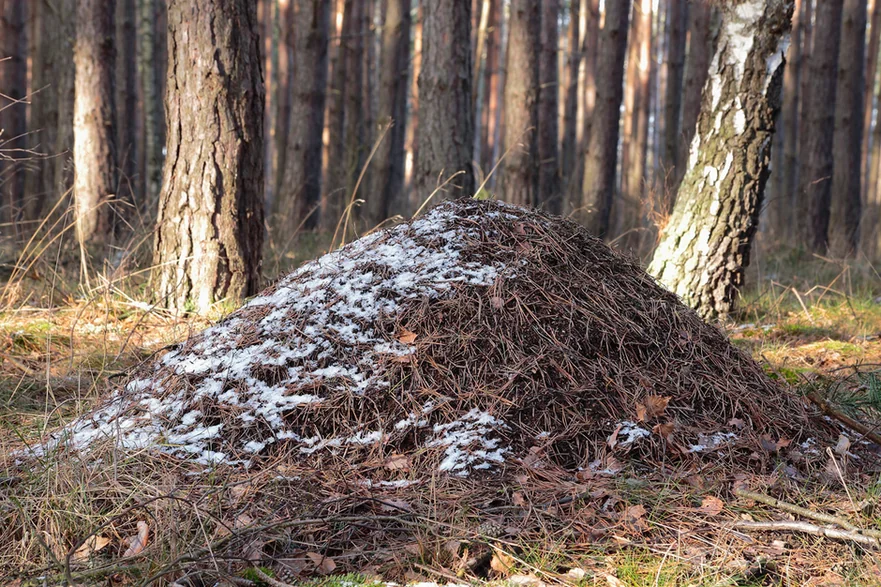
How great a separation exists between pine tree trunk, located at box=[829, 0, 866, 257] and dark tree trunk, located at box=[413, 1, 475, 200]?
5828mm

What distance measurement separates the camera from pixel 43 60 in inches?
488

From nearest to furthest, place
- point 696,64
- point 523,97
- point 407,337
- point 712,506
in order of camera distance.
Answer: point 712,506
point 407,337
point 523,97
point 696,64

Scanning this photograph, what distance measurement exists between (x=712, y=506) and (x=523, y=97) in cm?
655

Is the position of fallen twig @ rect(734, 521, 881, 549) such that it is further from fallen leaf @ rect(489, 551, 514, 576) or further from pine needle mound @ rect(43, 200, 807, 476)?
fallen leaf @ rect(489, 551, 514, 576)

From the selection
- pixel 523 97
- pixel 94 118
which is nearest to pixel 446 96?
pixel 523 97

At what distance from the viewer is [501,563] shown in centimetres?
204

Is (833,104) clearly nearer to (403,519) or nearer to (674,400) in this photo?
(674,400)

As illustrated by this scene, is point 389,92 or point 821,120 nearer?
point 821,120

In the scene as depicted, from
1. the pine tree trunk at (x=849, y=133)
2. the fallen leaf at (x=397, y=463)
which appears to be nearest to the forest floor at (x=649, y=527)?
the fallen leaf at (x=397, y=463)

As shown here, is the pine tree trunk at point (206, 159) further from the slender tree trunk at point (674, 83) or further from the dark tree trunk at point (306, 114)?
the slender tree trunk at point (674, 83)

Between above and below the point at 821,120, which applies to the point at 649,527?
below

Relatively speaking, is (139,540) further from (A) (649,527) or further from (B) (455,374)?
(A) (649,527)

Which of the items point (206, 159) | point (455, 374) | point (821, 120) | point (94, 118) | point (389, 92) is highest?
point (389, 92)

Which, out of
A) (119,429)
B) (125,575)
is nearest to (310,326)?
(119,429)
